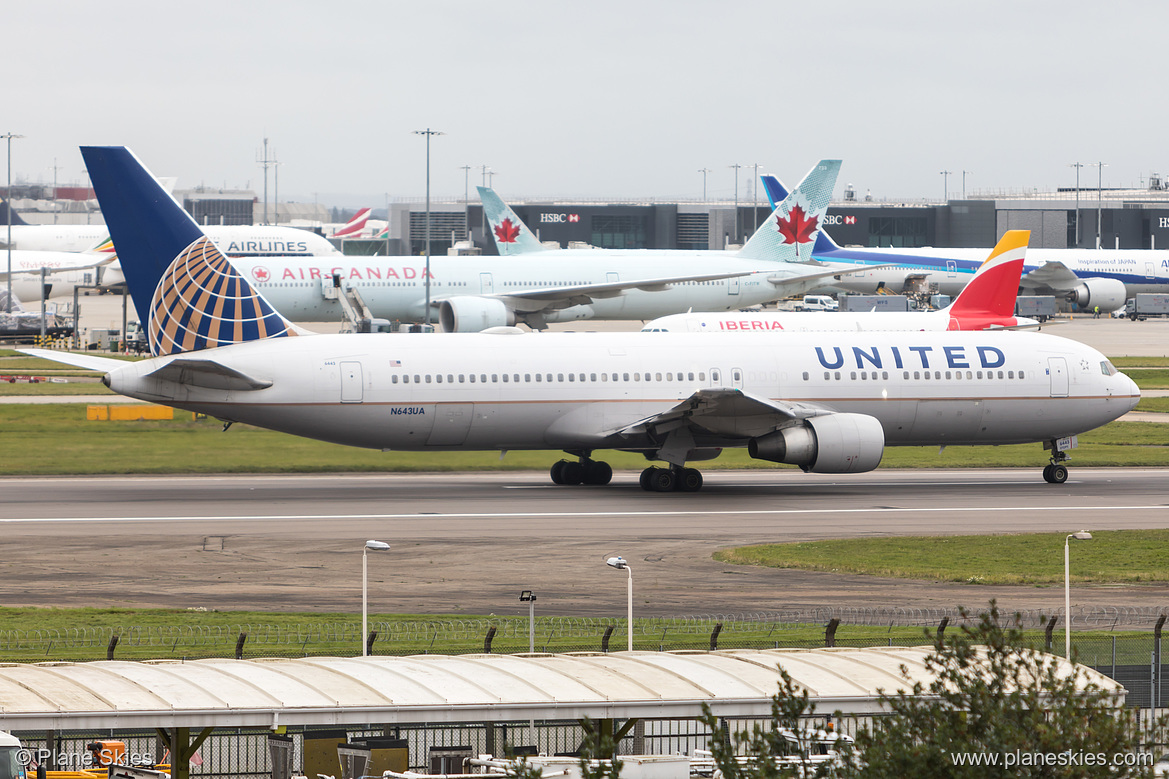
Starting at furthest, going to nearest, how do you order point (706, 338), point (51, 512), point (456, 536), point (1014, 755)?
point (706, 338) → point (51, 512) → point (456, 536) → point (1014, 755)

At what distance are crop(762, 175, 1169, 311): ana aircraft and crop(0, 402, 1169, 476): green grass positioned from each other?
227 feet

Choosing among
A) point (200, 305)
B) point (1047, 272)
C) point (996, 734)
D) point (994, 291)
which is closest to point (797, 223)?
point (994, 291)

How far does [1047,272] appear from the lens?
4722 inches

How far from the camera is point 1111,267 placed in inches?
4884

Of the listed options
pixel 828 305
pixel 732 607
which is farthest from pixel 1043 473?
pixel 828 305

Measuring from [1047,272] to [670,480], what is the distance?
86.4 m

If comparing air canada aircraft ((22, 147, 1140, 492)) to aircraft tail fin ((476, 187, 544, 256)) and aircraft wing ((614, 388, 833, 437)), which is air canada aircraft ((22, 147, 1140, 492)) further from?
aircraft tail fin ((476, 187, 544, 256))

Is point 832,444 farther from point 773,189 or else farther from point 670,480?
point 773,189

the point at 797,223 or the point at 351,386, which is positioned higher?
the point at 797,223

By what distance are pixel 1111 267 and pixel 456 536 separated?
102 metres

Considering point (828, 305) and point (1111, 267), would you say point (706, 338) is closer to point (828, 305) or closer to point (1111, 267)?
point (828, 305)

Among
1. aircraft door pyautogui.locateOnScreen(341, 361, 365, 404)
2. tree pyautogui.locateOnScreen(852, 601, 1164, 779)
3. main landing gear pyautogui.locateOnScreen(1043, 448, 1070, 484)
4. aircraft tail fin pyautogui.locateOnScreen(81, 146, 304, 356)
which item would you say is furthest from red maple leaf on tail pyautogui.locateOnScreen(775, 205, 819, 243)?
tree pyautogui.locateOnScreen(852, 601, 1164, 779)

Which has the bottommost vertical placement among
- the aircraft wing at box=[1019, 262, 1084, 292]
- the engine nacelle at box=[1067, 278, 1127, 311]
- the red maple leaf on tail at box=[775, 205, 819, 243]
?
the engine nacelle at box=[1067, 278, 1127, 311]

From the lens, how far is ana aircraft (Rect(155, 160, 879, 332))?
76.4 metres
